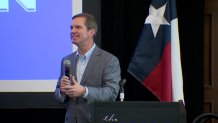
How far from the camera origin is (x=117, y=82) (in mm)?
2160

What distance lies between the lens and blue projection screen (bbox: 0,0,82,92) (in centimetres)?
333

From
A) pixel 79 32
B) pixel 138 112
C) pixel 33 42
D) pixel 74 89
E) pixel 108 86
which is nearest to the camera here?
pixel 138 112

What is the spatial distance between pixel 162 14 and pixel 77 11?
2.65ft

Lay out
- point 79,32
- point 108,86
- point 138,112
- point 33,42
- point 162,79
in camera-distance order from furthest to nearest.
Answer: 1. point 162,79
2. point 33,42
3. point 79,32
4. point 108,86
5. point 138,112

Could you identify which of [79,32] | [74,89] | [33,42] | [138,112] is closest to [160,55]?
[33,42]

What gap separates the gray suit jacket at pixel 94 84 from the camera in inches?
80.5

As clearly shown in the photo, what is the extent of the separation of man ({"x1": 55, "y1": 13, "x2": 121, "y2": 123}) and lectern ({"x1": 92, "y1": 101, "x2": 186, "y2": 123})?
0.75 metres

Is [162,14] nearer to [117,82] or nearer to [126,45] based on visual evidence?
[126,45]

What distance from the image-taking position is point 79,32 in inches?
89.3

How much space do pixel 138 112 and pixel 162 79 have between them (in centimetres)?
237

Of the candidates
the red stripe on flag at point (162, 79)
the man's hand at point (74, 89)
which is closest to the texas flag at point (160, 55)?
the red stripe on flag at point (162, 79)

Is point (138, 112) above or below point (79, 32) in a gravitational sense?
below

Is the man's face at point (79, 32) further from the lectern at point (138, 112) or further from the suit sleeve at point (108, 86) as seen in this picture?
the lectern at point (138, 112)

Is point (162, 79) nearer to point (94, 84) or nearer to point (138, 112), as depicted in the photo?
point (94, 84)
